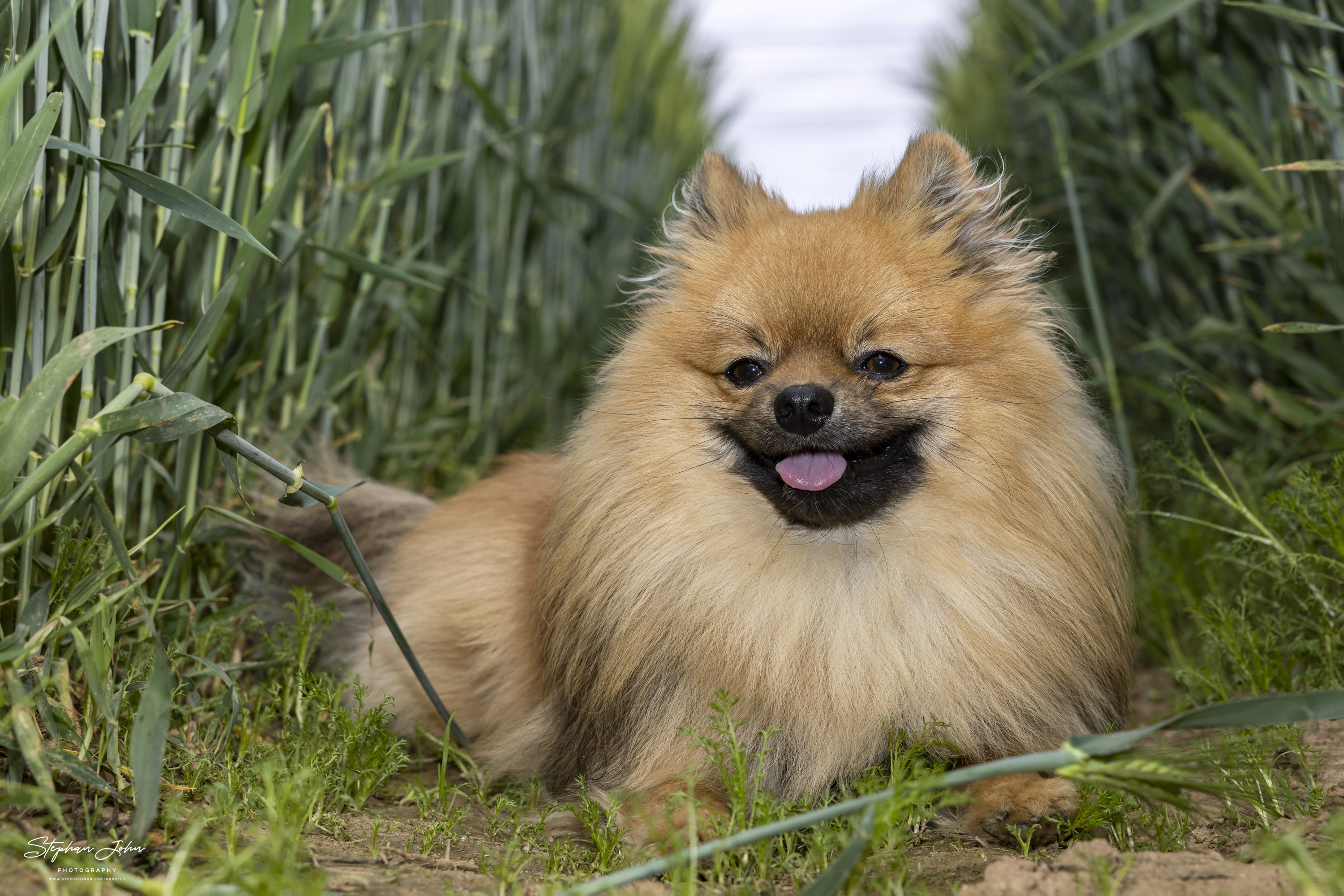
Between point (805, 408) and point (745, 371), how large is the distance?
285 millimetres

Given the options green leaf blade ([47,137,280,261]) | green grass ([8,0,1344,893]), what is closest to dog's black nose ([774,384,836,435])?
green grass ([8,0,1344,893])

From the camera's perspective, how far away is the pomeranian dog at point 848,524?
7.11 feet

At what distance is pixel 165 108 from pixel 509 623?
163 cm

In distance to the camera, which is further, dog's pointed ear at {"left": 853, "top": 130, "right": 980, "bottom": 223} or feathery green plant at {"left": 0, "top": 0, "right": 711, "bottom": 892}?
dog's pointed ear at {"left": 853, "top": 130, "right": 980, "bottom": 223}

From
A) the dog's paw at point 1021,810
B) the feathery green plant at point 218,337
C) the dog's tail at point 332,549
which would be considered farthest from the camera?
the dog's tail at point 332,549

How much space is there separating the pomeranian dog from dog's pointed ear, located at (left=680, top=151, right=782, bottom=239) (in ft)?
0.53

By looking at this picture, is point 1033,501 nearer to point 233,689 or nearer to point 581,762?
point 581,762

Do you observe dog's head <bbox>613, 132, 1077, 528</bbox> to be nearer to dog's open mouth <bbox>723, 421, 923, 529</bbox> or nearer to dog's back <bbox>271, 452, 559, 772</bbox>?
dog's open mouth <bbox>723, 421, 923, 529</bbox>

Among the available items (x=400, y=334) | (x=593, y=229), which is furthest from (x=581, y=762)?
(x=593, y=229)

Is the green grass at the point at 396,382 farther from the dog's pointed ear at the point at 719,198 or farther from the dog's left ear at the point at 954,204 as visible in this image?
the dog's left ear at the point at 954,204

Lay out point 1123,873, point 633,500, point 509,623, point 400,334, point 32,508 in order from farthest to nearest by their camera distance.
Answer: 1. point 400,334
2. point 509,623
3. point 633,500
4. point 32,508
5. point 1123,873

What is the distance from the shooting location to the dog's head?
2.21 metres

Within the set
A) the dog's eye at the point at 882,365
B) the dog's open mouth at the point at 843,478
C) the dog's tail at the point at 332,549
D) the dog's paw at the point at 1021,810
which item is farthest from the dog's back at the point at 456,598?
the dog's paw at the point at 1021,810

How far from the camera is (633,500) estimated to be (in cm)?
235
